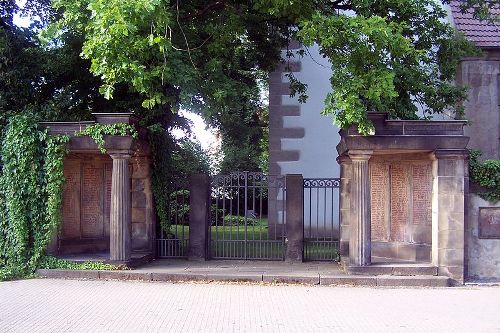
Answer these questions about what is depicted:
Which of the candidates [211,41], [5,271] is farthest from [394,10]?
[5,271]

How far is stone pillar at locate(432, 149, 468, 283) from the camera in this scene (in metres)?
11.9

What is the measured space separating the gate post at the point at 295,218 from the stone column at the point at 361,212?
2.26 m

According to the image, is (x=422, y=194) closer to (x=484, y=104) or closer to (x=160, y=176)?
(x=160, y=176)

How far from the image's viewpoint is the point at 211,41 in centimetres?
1410

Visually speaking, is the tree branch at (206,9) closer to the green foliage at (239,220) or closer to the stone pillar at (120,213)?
the stone pillar at (120,213)

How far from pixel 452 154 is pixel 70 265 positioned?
29.3ft

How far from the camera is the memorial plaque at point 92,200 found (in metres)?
14.8

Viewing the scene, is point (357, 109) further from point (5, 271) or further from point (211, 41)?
point (5, 271)

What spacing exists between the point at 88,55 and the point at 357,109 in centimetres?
551

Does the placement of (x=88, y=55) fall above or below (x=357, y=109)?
above

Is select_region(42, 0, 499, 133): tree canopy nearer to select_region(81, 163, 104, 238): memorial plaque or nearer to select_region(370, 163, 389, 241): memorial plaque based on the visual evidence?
select_region(370, 163, 389, 241): memorial plaque

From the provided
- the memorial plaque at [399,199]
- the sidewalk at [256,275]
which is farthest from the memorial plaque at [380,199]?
the sidewalk at [256,275]

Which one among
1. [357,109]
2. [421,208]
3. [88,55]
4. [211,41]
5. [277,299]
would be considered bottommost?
[277,299]

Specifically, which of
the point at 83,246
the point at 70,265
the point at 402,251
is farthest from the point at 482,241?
the point at 83,246
